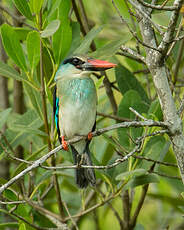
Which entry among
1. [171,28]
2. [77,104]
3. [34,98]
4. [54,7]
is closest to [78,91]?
[77,104]

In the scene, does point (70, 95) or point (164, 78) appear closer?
point (164, 78)

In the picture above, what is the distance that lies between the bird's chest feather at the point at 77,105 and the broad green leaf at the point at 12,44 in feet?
1.72

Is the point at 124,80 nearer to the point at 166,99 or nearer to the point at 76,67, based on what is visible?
the point at 76,67

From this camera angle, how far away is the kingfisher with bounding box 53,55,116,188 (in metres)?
→ 3.31

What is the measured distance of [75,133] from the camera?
3514 millimetres

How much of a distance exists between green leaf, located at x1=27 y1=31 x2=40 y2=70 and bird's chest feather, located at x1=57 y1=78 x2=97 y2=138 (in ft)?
1.70

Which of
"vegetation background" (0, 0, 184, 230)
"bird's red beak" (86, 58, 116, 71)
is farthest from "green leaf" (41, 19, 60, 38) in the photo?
"bird's red beak" (86, 58, 116, 71)

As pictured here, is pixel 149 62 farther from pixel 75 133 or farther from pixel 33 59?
pixel 75 133

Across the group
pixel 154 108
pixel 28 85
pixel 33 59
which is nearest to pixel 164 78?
pixel 154 108

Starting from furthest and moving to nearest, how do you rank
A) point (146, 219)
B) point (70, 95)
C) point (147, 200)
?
point (147, 200)
point (146, 219)
point (70, 95)

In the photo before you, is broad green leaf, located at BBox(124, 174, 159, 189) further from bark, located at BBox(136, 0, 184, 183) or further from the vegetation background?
bark, located at BBox(136, 0, 184, 183)

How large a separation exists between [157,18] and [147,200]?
80.1 inches

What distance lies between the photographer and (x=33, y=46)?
113 inches

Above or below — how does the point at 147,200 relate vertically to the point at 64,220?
below
